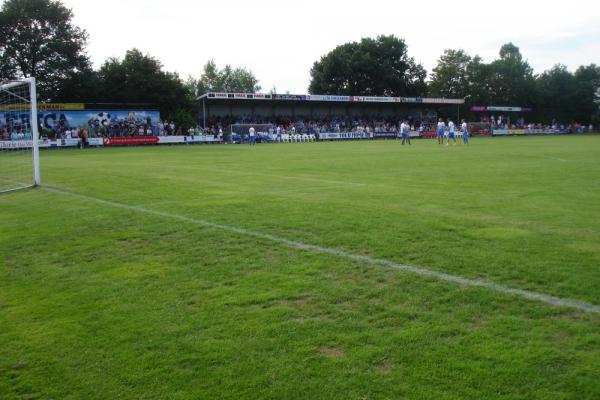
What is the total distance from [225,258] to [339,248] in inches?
59.2

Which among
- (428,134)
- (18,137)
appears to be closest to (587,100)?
(428,134)

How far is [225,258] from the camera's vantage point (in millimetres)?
6781

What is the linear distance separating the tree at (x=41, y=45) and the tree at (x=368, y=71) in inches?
1583

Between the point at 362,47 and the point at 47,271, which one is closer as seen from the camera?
the point at 47,271

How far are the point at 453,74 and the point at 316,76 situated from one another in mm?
27888

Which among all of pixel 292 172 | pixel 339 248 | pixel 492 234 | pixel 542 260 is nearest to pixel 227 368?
pixel 339 248

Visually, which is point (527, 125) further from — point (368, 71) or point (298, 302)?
point (298, 302)

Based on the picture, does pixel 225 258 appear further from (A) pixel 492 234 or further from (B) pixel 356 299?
(A) pixel 492 234

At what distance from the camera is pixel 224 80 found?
407 ft

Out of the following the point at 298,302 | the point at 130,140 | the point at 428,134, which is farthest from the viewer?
the point at 428,134

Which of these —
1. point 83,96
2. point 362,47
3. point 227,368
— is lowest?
point 227,368

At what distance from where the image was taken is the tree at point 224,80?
4847 inches

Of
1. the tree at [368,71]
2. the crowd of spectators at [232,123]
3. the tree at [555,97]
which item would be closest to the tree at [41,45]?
the crowd of spectators at [232,123]

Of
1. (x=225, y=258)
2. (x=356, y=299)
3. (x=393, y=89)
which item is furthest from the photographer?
(x=393, y=89)
